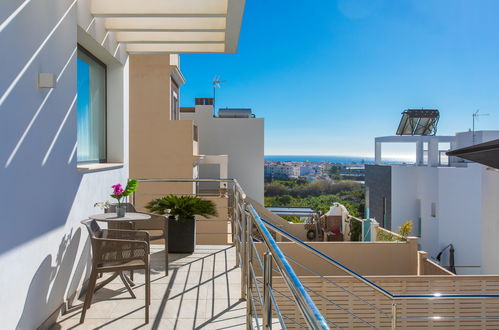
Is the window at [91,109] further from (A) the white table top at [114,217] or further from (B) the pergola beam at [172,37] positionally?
(A) the white table top at [114,217]

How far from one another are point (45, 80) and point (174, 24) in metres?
2.16

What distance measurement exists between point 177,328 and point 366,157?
8669cm

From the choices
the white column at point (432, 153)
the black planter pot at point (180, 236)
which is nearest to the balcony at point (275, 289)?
the black planter pot at point (180, 236)

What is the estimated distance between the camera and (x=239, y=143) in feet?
74.2

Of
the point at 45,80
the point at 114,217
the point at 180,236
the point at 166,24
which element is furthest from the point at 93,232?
the point at 166,24

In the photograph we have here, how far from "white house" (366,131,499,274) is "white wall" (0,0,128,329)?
1194cm

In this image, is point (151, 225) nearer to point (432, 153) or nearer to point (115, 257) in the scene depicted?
point (115, 257)

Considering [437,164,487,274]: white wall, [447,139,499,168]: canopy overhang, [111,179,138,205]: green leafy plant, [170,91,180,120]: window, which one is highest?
[170,91,180,120]: window

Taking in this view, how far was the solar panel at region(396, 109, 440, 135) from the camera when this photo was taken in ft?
72.2

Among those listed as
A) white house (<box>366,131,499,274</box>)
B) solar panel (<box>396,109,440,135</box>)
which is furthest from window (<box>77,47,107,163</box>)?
solar panel (<box>396,109,440,135</box>)

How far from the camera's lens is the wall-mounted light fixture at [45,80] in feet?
10.3

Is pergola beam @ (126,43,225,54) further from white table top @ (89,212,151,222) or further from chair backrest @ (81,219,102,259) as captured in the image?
chair backrest @ (81,219,102,259)

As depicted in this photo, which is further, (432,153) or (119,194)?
(432,153)

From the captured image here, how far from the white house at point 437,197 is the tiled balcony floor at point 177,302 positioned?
10473 millimetres
